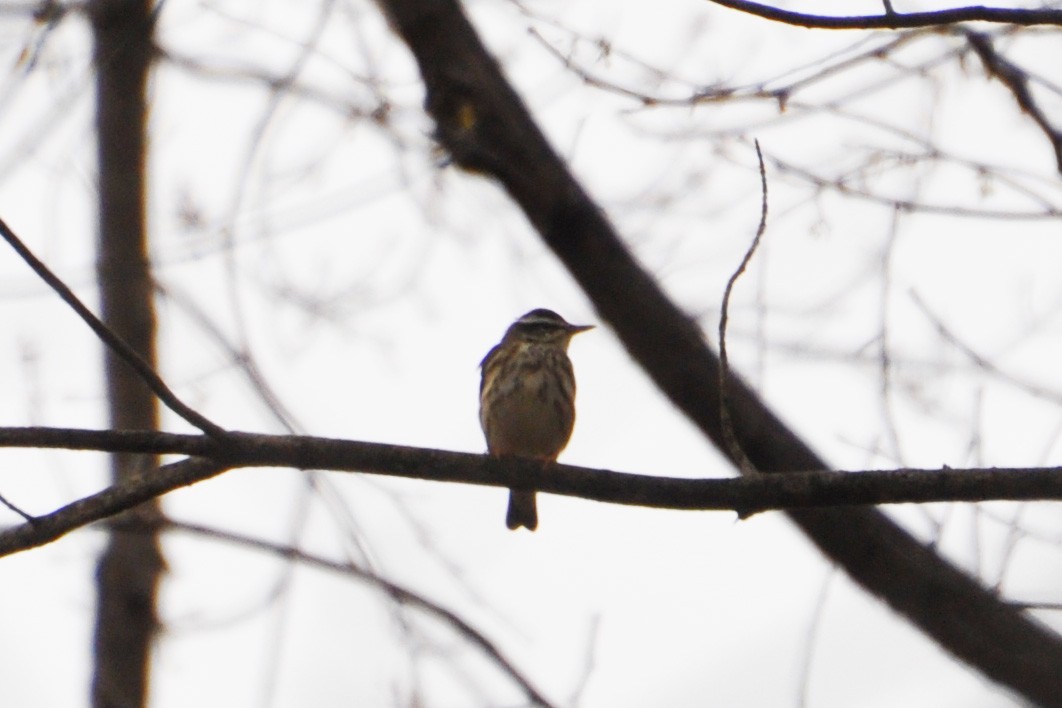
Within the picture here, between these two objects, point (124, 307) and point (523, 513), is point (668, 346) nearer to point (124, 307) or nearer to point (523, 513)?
point (523, 513)

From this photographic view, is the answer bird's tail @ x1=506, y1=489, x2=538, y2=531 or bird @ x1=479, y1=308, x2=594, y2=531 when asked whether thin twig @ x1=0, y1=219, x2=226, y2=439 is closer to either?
bird @ x1=479, y1=308, x2=594, y2=531

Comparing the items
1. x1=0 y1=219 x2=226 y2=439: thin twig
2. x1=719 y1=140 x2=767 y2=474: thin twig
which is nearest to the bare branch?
x1=719 y1=140 x2=767 y2=474: thin twig

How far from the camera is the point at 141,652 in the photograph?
654 cm

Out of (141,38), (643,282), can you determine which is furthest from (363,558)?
(141,38)

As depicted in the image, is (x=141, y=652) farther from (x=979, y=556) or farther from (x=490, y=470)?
(x=979, y=556)

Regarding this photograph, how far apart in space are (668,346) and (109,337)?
7.84 feet

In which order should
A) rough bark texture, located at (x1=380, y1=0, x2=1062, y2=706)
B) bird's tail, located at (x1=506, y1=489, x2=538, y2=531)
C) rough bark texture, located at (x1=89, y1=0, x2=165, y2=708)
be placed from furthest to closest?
1. bird's tail, located at (x1=506, y1=489, x2=538, y2=531)
2. rough bark texture, located at (x1=89, y1=0, x2=165, y2=708)
3. rough bark texture, located at (x1=380, y1=0, x2=1062, y2=706)

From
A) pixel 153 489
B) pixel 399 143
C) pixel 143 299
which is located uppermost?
pixel 399 143

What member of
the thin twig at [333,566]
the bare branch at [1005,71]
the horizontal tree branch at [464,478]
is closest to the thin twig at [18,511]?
the horizontal tree branch at [464,478]

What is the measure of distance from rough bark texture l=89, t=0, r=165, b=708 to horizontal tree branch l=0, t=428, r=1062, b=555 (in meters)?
2.05

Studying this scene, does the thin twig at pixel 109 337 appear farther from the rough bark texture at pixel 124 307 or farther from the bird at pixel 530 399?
the bird at pixel 530 399

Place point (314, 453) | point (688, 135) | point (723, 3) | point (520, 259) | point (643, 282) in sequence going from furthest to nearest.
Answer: point (520, 259)
point (688, 135)
point (643, 282)
point (314, 453)
point (723, 3)

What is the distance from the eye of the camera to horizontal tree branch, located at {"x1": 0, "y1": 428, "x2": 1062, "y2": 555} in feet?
13.6

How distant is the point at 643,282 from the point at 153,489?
7.47 ft
